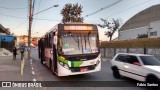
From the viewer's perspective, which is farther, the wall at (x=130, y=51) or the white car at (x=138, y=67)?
the wall at (x=130, y=51)

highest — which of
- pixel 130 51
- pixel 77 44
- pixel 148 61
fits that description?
pixel 77 44

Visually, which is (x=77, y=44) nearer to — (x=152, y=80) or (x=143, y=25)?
(x=152, y=80)

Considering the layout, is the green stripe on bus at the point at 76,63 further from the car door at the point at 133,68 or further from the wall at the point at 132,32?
the wall at the point at 132,32

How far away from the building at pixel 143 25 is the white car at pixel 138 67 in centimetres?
3816

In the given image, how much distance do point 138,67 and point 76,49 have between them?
352 centimetres

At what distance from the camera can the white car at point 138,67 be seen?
11.6m

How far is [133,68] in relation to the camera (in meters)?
13.2

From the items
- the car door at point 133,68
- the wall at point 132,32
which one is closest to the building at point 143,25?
the wall at point 132,32

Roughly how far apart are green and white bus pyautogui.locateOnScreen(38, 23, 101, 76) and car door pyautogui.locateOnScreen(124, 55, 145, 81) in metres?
1.88

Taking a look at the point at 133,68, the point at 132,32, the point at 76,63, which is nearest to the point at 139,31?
the point at 132,32

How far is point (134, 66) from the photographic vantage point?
13.1 m

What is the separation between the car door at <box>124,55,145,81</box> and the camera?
12.5 metres

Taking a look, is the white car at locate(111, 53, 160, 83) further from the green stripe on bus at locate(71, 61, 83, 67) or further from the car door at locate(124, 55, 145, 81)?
the green stripe on bus at locate(71, 61, 83, 67)

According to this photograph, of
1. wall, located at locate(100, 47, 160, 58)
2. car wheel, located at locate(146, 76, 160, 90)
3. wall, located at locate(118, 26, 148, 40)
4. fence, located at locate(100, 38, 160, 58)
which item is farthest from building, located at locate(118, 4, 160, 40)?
car wheel, located at locate(146, 76, 160, 90)
